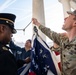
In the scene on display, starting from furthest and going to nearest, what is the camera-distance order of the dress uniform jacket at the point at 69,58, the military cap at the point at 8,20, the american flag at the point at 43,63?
the american flag at the point at 43,63 → the dress uniform jacket at the point at 69,58 → the military cap at the point at 8,20

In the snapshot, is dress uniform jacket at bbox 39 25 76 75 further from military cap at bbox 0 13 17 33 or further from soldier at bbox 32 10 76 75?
military cap at bbox 0 13 17 33

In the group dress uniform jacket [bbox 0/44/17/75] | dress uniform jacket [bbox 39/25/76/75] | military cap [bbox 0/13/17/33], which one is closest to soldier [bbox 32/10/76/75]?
dress uniform jacket [bbox 39/25/76/75]

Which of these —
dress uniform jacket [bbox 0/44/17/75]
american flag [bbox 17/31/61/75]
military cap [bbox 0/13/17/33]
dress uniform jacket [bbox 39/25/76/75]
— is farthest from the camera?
american flag [bbox 17/31/61/75]

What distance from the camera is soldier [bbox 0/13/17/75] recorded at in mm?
1811

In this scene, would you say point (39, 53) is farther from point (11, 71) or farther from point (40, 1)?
point (40, 1)

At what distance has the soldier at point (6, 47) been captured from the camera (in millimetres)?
1811

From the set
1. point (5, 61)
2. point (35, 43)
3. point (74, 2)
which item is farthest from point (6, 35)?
point (74, 2)

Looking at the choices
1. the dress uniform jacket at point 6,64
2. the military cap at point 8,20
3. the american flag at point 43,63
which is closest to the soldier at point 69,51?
the american flag at point 43,63

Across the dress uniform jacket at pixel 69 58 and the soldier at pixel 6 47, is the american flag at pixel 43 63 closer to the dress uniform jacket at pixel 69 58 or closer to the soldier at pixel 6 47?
the dress uniform jacket at pixel 69 58

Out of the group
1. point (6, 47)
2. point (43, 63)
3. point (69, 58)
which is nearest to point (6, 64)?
point (6, 47)

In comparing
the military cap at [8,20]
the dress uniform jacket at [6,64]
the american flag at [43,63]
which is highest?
the military cap at [8,20]

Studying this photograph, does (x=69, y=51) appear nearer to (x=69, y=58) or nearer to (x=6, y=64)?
(x=69, y=58)

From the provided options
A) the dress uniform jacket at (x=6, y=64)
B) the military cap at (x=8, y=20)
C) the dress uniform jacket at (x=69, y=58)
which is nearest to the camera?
the dress uniform jacket at (x=6, y=64)

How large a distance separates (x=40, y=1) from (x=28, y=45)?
17.5 ft
